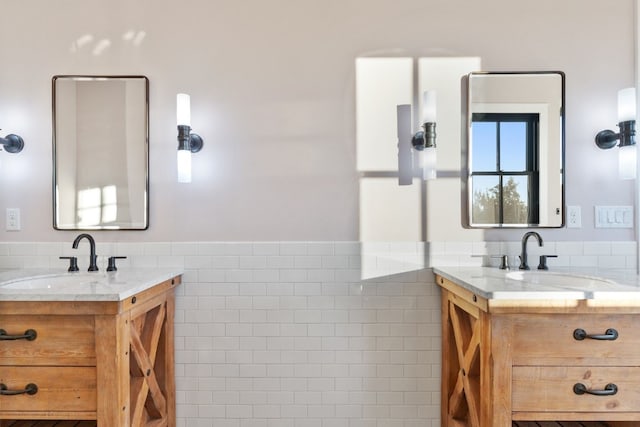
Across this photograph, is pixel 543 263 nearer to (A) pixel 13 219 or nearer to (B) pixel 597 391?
(B) pixel 597 391

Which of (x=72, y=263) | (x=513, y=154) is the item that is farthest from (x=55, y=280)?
(x=513, y=154)

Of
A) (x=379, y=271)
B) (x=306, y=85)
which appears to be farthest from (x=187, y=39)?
(x=379, y=271)

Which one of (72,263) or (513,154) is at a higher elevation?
(513,154)

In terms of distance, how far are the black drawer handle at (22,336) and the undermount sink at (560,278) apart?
192cm

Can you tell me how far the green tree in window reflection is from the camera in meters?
2.03

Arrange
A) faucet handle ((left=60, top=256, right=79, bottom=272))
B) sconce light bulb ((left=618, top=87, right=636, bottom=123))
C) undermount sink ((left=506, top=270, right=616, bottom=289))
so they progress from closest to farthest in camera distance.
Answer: undermount sink ((left=506, top=270, right=616, bottom=289)) → sconce light bulb ((left=618, top=87, right=636, bottom=123)) → faucet handle ((left=60, top=256, right=79, bottom=272))

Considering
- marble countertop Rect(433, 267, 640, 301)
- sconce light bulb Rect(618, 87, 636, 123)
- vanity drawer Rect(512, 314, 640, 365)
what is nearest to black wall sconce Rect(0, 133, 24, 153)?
marble countertop Rect(433, 267, 640, 301)

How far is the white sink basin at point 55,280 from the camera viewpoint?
1749mm

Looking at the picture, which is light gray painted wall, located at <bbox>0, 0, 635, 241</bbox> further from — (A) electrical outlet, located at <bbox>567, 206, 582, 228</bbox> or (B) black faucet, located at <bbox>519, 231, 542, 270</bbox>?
(B) black faucet, located at <bbox>519, 231, 542, 270</bbox>

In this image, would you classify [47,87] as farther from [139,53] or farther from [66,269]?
[66,269]

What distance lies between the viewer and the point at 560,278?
1.84 metres

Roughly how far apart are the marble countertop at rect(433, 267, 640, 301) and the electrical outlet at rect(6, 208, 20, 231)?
88.0 inches

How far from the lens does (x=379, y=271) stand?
2051 millimetres

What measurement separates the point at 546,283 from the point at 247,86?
5.61ft
